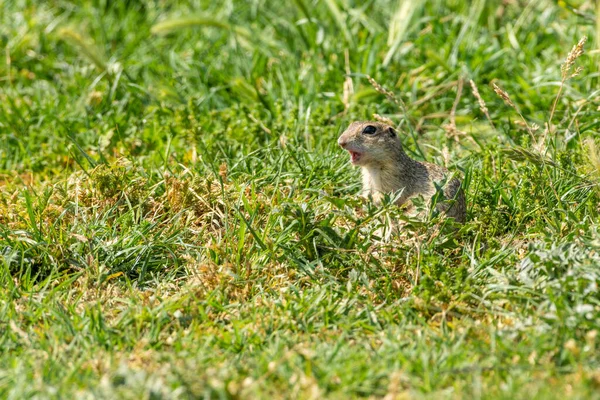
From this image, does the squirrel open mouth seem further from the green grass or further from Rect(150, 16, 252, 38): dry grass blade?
Rect(150, 16, 252, 38): dry grass blade

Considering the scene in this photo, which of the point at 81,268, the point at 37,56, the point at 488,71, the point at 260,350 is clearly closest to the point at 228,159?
the point at 81,268

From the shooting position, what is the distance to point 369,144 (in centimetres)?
505

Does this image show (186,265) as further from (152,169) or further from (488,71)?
(488,71)

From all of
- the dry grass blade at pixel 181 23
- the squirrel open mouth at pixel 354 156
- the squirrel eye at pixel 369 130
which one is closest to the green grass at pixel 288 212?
the dry grass blade at pixel 181 23

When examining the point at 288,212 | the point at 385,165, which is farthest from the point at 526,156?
the point at 288,212

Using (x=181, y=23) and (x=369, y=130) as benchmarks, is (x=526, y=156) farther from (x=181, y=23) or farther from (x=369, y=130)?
(x=181, y=23)

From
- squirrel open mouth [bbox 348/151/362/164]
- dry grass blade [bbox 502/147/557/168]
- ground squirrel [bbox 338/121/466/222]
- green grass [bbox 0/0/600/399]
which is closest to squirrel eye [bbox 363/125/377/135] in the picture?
ground squirrel [bbox 338/121/466/222]

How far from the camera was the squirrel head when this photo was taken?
5012 mm

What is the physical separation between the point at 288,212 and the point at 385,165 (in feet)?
3.20

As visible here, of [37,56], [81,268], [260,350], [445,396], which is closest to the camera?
[445,396]

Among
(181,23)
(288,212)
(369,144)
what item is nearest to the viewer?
(288,212)

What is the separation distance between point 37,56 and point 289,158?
2966 millimetres

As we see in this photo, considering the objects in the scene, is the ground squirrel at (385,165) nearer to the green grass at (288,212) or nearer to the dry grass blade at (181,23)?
the green grass at (288,212)

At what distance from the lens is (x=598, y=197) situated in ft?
15.4
